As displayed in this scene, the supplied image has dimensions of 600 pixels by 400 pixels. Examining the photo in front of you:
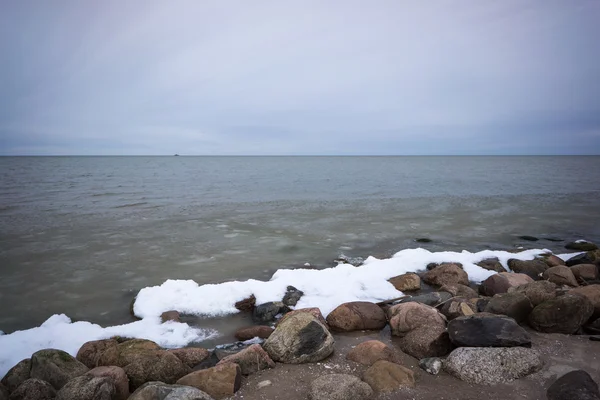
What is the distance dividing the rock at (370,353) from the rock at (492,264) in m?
5.50

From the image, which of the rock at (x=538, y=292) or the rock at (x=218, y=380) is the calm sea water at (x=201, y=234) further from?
the rock at (x=538, y=292)

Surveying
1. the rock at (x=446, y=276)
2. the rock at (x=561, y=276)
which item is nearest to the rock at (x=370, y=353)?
the rock at (x=446, y=276)

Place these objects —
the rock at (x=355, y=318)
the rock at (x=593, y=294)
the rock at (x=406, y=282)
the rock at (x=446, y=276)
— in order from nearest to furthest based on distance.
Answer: the rock at (x=593, y=294)
the rock at (x=355, y=318)
the rock at (x=406, y=282)
the rock at (x=446, y=276)

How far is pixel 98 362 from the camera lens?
4.79m

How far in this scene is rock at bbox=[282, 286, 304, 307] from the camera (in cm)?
684

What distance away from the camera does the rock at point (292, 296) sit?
6.84m

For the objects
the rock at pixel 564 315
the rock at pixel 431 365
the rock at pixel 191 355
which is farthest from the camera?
the rock at pixel 564 315

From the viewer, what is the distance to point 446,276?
25.8 feet

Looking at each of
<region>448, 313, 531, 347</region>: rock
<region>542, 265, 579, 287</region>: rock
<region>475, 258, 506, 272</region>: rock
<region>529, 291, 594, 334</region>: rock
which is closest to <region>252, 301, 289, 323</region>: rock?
<region>448, 313, 531, 347</region>: rock

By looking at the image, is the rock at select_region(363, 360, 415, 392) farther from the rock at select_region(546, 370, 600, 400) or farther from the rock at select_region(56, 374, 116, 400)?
the rock at select_region(56, 374, 116, 400)

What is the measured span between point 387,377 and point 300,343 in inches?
46.1

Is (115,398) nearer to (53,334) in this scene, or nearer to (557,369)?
(53,334)

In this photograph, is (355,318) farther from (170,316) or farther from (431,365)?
(170,316)

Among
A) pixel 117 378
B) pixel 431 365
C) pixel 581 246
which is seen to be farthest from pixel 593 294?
pixel 581 246
